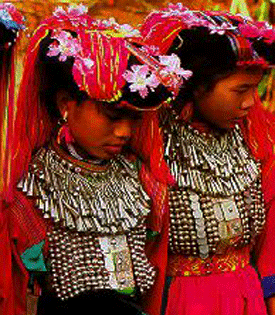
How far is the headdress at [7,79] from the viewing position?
2973mm

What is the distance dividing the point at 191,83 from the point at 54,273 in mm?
851

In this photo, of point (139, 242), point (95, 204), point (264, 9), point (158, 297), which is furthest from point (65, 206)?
point (264, 9)

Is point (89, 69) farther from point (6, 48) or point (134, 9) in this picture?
point (134, 9)

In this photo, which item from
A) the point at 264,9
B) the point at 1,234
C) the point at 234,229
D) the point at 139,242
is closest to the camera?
the point at 1,234

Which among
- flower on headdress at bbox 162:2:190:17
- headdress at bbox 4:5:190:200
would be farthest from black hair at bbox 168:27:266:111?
headdress at bbox 4:5:190:200

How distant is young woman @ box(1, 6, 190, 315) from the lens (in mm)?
3035

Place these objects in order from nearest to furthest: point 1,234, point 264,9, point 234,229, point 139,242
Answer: point 1,234
point 139,242
point 234,229
point 264,9

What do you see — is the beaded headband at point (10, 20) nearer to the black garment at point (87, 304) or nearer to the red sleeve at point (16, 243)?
the red sleeve at point (16, 243)

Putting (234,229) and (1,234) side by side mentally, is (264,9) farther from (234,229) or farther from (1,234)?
(1,234)

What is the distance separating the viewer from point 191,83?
344 cm

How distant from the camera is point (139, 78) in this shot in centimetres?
Result: 301

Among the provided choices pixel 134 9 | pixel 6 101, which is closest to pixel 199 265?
pixel 6 101

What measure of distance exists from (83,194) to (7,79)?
17.8 inches

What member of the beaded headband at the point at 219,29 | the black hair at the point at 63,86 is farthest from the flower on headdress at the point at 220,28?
the black hair at the point at 63,86
